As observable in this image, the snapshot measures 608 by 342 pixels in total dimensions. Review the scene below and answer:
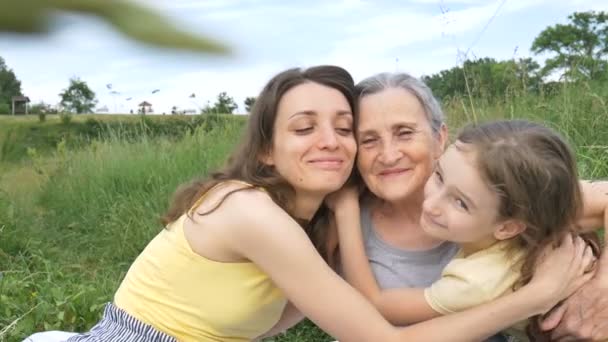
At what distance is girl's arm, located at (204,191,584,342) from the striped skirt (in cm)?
31

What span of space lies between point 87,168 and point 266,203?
14.6 feet

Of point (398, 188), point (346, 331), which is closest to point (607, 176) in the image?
point (398, 188)

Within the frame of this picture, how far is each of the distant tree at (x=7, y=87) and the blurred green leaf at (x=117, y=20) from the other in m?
0.58

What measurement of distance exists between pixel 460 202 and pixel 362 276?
1.09 ft

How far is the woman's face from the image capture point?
5.53 ft

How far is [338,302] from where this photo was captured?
158 cm

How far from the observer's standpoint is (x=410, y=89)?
1756 mm

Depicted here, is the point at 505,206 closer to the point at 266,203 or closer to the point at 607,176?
the point at 266,203

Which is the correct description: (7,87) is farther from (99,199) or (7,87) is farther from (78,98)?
(99,199)

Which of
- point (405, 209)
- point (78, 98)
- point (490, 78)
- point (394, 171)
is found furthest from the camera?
point (78, 98)

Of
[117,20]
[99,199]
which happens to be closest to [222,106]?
[99,199]

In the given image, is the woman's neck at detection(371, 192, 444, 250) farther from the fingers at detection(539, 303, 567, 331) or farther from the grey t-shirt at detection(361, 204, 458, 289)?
the fingers at detection(539, 303, 567, 331)

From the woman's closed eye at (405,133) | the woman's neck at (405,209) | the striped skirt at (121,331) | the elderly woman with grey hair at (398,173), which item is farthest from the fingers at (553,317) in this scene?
the striped skirt at (121,331)

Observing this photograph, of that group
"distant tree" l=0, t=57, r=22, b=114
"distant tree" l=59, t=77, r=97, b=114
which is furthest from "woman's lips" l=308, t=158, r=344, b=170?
"distant tree" l=0, t=57, r=22, b=114
